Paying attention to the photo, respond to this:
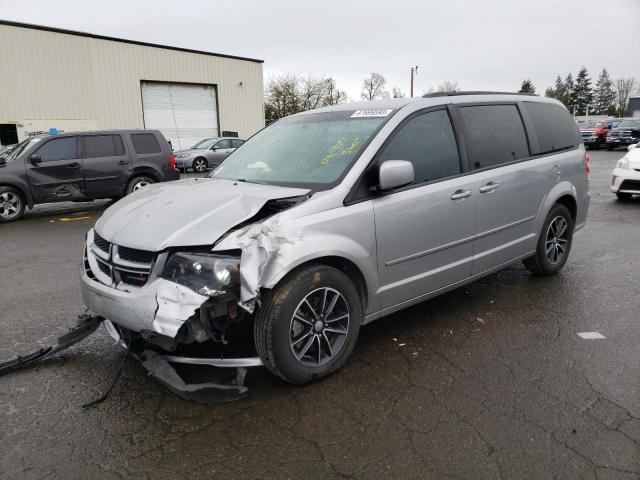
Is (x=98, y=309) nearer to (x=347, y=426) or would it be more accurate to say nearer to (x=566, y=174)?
(x=347, y=426)

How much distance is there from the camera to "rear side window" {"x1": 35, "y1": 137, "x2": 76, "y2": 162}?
34.3 feet

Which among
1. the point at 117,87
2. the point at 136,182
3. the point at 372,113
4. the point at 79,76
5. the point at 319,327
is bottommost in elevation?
the point at 319,327

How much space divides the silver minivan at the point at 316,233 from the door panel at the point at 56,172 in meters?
7.53

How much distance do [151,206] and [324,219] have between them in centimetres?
121

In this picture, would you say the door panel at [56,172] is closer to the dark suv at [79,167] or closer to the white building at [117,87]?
the dark suv at [79,167]

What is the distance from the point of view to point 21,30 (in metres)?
22.6

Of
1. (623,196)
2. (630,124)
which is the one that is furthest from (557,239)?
(630,124)

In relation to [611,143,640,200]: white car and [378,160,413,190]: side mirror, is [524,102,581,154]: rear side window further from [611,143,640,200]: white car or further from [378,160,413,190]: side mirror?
[611,143,640,200]: white car

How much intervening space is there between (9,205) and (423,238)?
9.67 metres

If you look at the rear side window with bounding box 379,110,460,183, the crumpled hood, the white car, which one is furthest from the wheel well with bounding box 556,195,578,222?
the white car

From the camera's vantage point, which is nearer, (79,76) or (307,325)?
(307,325)

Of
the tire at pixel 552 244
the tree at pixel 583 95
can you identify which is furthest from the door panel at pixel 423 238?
the tree at pixel 583 95

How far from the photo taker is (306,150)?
393 cm

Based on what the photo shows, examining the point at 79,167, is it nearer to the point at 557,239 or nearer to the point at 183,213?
the point at 183,213
